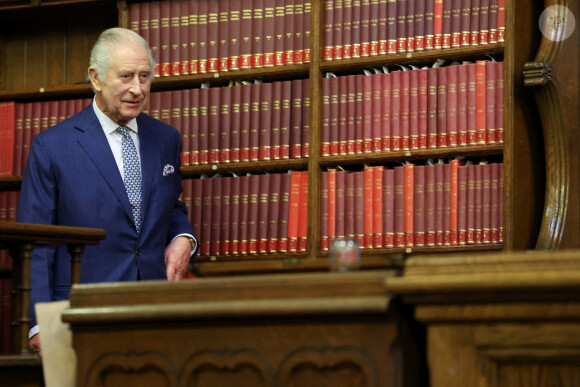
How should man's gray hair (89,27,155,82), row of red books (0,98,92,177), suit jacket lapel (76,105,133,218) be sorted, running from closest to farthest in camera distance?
suit jacket lapel (76,105,133,218) → man's gray hair (89,27,155,82) → row of red books (0,98,92,177)

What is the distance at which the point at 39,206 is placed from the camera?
3.00m

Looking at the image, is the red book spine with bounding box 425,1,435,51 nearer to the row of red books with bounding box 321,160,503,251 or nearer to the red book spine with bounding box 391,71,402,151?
the red book spine with bounding box 391,71,402,151

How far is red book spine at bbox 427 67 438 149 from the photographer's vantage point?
11.6ft

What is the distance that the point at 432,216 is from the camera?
138 inches

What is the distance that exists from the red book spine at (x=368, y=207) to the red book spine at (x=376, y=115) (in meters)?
0.09

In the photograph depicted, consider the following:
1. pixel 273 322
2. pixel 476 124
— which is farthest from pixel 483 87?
pixel 273 322

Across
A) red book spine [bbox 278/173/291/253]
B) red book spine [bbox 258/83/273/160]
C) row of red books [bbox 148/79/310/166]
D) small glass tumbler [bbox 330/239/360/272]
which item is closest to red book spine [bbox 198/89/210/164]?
row of red books [bbox 148/79/310/166]

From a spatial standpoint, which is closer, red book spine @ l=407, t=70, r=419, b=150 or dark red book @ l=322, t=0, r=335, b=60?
red book spine @ l=407, t=70, r=419, b=150

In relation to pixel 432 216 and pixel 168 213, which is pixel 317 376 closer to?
pixel 168 213

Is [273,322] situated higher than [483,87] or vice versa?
[483,87]

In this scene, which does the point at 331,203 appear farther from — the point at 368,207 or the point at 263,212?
the point at 263,212

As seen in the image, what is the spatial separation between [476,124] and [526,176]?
244 mm

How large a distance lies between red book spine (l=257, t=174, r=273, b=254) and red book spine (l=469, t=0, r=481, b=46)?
0.89 metres

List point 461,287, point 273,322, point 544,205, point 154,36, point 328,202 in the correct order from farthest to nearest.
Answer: point 154,36
point 328,202
point 544,205
point 273,322
point 461,287
